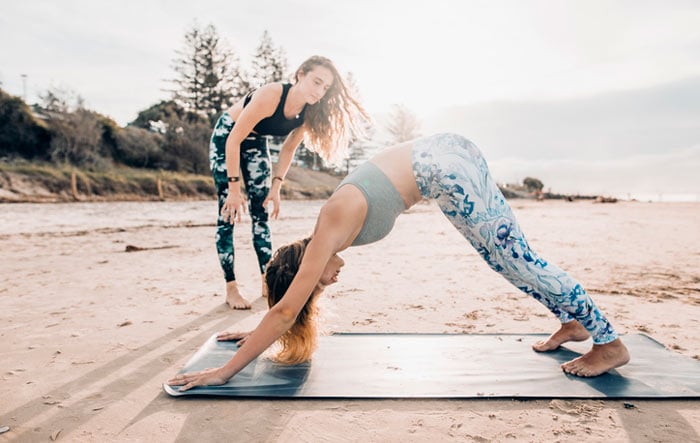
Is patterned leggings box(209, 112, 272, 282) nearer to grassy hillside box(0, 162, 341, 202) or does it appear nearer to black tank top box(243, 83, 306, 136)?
black tank top box(243, 83, 306, 136)

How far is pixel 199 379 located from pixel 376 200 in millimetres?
1211

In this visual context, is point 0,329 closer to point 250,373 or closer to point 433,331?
point 250,373

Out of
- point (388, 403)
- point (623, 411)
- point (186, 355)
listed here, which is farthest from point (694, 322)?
point (186, 355)

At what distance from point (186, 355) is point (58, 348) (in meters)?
0.81

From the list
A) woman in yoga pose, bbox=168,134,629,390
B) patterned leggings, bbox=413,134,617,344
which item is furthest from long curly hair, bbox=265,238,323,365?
patterned leggings, bbox=413,134,617,344

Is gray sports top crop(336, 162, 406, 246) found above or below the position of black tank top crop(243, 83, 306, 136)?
below

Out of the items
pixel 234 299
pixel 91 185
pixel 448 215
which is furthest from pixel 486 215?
pixel 91 185

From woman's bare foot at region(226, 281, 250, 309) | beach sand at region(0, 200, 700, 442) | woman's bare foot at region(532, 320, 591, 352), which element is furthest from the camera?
woman's bare foot at region(226, 281, 250, 309)

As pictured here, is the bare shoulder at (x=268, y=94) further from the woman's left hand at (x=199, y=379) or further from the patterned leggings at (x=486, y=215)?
the woman's left hand at (x=199, y=379)

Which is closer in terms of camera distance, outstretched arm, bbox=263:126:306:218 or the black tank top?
the black tank top

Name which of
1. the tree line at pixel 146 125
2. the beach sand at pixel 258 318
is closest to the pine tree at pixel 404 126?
the tree line at pixel 146 125

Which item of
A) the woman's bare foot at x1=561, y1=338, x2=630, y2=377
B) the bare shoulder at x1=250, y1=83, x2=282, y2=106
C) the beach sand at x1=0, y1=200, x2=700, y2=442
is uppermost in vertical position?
the bare shoulder at x1=250, y1=83, x2=282, y2=106

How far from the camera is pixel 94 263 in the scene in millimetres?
5770

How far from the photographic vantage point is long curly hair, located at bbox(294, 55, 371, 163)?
3059 mm
